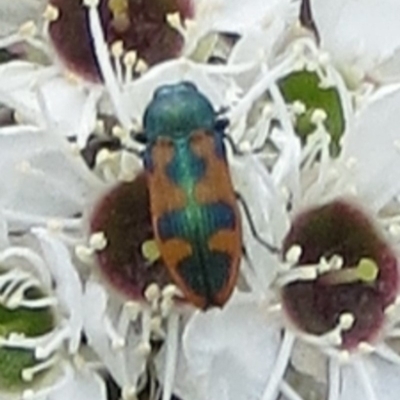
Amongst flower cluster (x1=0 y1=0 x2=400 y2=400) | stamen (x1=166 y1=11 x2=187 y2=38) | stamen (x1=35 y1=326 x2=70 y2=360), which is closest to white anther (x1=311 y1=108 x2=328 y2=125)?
flower cluster (x1=0 y1=0 x2=400 y2=400)

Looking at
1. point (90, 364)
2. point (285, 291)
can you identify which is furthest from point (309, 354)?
point (90, 364)

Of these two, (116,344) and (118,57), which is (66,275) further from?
(118,57)

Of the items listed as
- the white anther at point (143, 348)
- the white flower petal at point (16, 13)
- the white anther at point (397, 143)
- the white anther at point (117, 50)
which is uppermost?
the white flower petal at point (16, 13)

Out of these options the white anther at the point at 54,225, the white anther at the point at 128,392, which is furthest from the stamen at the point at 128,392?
the white anther at the point at 54,225

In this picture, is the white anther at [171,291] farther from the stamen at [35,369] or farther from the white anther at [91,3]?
the white anther at [91,3]

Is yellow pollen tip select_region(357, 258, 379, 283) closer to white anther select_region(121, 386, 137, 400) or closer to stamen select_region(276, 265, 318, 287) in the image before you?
stamen select_region(276, 265, 318, 287)

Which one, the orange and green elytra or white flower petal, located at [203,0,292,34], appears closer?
the orange and green elytra

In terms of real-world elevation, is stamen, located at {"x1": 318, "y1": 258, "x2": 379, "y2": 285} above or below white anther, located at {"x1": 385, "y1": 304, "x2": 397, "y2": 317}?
above

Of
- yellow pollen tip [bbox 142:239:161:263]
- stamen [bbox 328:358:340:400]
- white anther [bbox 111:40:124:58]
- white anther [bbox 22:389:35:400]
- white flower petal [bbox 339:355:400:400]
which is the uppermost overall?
white anther [bbox 111:40:124:58]
